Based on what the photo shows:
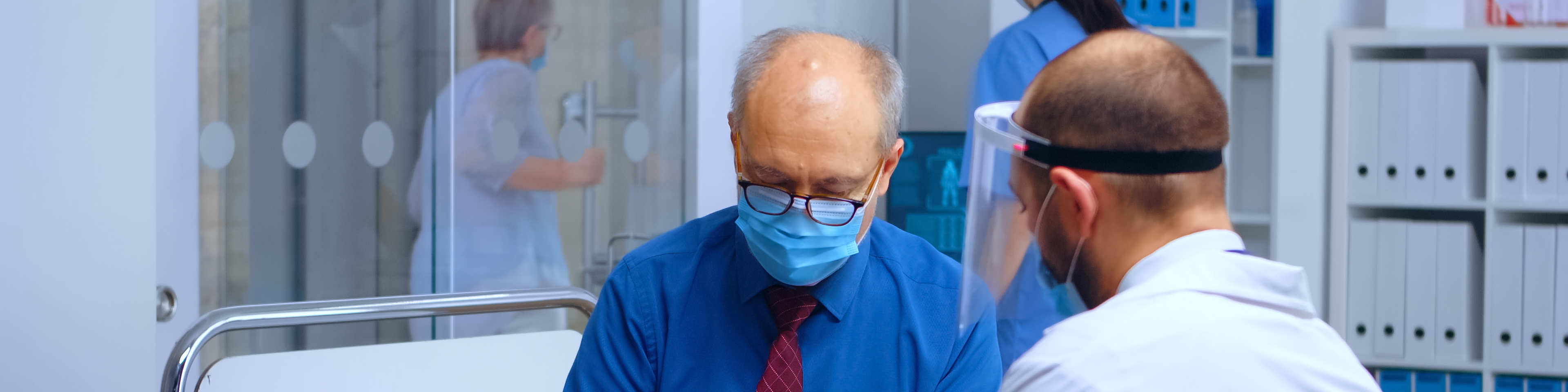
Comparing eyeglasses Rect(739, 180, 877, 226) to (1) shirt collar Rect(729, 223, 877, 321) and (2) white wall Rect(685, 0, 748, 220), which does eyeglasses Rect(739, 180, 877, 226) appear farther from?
(2) white wall Rect(685, 0, 748, 220)

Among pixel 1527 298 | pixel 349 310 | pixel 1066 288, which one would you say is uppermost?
pixel 1066 288

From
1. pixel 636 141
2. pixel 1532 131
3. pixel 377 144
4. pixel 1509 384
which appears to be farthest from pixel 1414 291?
pixel 377 144

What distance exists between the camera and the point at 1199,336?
0.61 meters

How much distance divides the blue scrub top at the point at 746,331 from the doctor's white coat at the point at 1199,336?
33 cm

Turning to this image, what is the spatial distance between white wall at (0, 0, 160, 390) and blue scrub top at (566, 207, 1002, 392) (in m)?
0.96

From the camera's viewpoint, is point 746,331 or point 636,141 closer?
point 746,331

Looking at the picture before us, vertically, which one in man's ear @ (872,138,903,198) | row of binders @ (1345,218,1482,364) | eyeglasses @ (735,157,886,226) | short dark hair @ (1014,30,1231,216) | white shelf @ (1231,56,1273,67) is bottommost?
row of binders @ (1345,218,1482,364)

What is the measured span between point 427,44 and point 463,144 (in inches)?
8.2

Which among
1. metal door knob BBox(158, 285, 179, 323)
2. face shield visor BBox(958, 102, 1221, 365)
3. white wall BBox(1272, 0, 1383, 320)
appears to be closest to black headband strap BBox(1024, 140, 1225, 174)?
face shield visor BBox(958, 102, 1221, 365)

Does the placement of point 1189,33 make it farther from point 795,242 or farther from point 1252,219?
point 795,242

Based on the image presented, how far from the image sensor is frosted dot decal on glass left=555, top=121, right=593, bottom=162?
2.24m

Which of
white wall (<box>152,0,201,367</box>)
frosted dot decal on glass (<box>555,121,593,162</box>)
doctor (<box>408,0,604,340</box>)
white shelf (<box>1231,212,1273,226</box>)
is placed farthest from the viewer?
white shelf (<box>1231,212,1273,226</box>)

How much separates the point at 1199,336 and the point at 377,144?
1697 millimetres

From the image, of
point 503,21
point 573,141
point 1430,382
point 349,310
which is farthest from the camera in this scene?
point 1430,382
